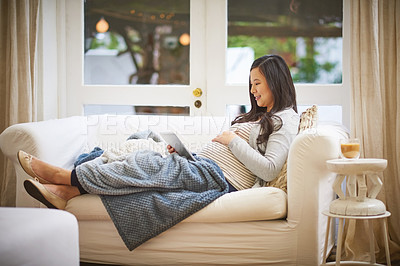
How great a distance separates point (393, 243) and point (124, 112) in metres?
2.12

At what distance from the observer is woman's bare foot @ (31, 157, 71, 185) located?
2.32 m

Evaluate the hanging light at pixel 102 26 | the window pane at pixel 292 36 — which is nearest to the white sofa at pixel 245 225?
the window pane at pixel 292 36

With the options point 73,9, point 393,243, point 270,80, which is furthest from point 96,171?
point 73,9

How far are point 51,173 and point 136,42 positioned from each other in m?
1.70

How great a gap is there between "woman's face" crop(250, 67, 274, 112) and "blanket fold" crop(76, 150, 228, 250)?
0.53 meters

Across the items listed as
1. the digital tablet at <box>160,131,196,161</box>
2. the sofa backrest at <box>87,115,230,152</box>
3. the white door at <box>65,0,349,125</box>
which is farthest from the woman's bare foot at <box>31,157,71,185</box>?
the white door at <box>65,0,349,125</box>

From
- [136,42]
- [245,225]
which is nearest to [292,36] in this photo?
[136,42]

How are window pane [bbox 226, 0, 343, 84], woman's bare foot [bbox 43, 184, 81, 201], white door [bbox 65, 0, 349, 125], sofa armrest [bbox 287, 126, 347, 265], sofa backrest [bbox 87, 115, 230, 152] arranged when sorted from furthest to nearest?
1. white door [bbox 65, 0, 349, 125]
2. window pane [bbox 226, 0, 343, 84]
3. sofa backrest [bbox 87, 115, 230, 152]
4. woman's bare foot [bbox 43, 184, 81, 201]
5. sofa armrest [bbox 287, 126, 347, 265]

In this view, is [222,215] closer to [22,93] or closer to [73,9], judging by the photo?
[22,93]

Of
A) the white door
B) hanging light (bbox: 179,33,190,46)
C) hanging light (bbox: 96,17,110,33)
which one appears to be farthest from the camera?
hanging light (bbox: 96,17,110,33)

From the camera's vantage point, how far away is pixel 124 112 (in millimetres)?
3783

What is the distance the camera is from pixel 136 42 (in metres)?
3.76

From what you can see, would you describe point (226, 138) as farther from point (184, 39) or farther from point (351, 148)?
point (184, 39)

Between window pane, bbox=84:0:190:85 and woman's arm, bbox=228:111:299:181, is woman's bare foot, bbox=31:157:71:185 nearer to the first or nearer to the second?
woman's arm, bbox=228:111:299:181
